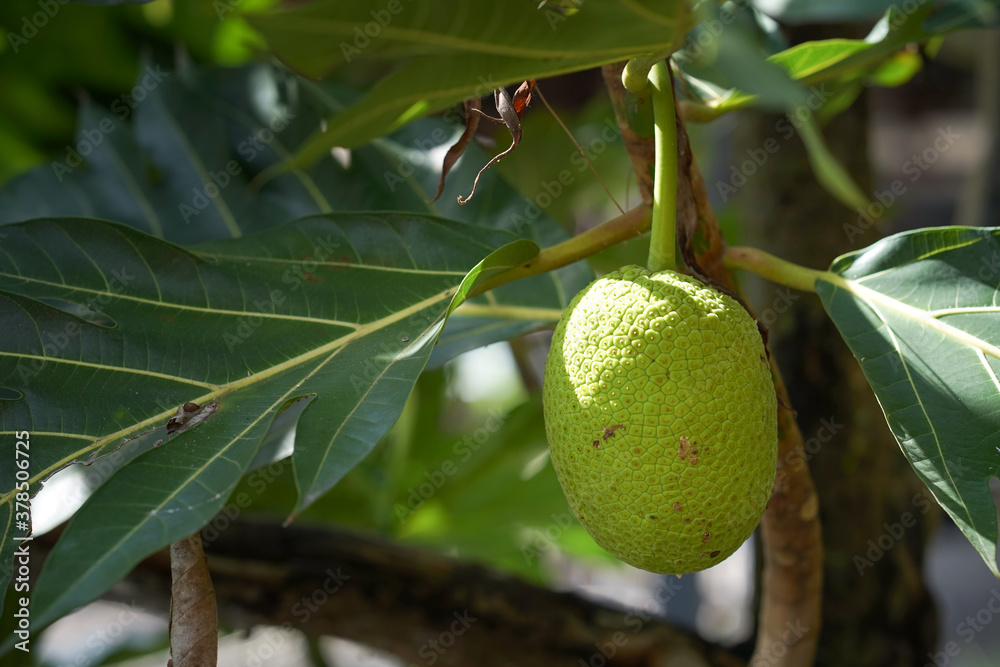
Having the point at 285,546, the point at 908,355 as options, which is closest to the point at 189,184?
the point at 285,546

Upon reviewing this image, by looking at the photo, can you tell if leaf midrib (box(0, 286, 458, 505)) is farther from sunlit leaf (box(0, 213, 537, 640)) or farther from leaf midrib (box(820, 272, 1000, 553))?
leaf midrib (box(820, 272, 1000, 553))

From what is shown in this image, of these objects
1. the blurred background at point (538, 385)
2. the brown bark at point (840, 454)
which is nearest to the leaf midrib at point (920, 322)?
the blurred background at point (538, 385)

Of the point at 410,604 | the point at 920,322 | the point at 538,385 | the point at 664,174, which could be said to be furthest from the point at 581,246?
the point at 538,385

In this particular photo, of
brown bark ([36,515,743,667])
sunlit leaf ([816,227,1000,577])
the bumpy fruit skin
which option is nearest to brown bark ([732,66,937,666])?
brown bark ([36,515,743,667])

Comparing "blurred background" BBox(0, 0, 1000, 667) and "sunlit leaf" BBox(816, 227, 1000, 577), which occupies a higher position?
"sunlit leaf" BBox(816, 227, 1000, 577)

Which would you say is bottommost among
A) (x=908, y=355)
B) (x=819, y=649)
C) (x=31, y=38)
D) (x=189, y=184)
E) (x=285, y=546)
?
(x=819, y=649)

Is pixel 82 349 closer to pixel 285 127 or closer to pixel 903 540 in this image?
pixel 285 127

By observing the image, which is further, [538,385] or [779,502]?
[538,385]

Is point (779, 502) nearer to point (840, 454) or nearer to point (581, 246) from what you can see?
point (581, 246)
